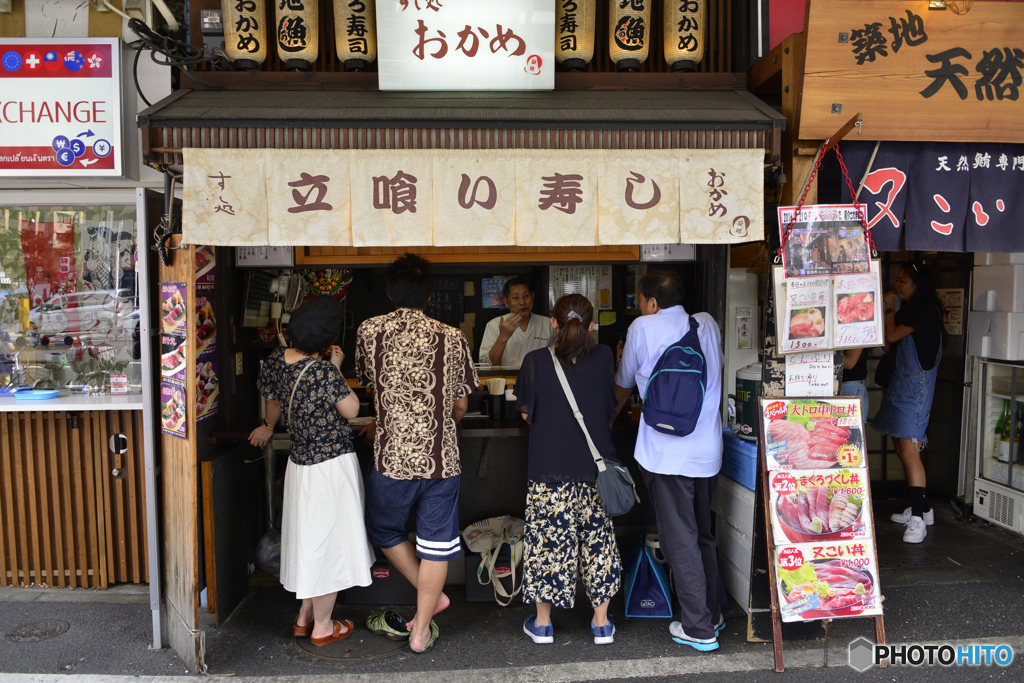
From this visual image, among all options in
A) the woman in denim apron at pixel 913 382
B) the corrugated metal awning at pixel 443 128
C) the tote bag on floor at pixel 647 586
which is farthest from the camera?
the woman in denim apron at pixel 913 382

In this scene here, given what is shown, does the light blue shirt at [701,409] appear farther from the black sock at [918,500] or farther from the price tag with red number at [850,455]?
the black sock at [918,500]

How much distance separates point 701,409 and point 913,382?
3.09m

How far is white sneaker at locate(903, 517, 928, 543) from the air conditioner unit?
2.75 feet

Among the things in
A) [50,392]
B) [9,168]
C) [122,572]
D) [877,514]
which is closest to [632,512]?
[877,514]

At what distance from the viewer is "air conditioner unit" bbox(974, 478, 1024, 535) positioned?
5.57m

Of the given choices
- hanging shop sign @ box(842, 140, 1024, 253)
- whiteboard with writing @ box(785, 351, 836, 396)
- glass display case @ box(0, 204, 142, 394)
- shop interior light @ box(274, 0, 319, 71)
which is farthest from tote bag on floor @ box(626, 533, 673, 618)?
shop interior light @ box(274, 0, 319, 71)

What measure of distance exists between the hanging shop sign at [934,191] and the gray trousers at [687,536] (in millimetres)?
1987

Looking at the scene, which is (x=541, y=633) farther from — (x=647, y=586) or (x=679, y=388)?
(x=679, y=388)

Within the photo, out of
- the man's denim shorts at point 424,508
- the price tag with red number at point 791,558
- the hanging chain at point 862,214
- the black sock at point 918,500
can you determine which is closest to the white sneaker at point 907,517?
the black sock at point 918,500

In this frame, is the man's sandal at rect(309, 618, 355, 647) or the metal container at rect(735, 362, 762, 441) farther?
the metal container at rect(735, 362, 762, 441)

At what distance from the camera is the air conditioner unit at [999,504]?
18.3 ft

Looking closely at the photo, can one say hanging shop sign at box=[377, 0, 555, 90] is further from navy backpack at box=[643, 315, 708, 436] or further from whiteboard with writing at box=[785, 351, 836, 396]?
whiteboard with writing at box=[785, 351, 836, 396]

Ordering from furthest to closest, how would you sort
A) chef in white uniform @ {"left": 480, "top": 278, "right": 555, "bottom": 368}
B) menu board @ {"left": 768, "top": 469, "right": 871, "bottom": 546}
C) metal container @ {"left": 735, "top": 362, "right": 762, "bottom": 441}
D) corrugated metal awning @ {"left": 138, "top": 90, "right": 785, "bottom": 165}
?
chef in white uniform @ {"left": 480, "top": 278, "right": 555, "bottom": 368}, metal container @ {"left": 735, "top": 362, "right": 762, "bottom": 441}, menu board @ {"left": 768, "top": 469, "right": 871, "bottom": 546}, corrugated metal awning @ {"left": 138, "top": 90, "right": 785, "bottom": 165}

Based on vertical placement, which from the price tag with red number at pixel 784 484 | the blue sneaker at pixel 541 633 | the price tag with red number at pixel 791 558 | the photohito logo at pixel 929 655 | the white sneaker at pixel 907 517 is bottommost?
the photohito logo at pixel 929 655
